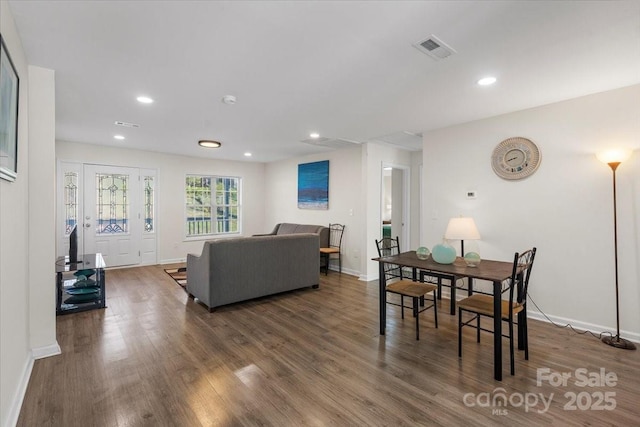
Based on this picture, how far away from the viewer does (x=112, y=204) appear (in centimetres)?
610

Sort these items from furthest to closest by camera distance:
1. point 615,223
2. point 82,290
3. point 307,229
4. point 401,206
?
point 401,206
point 307,229
point 82,290
point 615,223

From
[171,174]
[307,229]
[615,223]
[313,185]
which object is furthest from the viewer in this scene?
[171,174]

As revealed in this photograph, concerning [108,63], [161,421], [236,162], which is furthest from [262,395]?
[236,162]

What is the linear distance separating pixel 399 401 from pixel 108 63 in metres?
3.49

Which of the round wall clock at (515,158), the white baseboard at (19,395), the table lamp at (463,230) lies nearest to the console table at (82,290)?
the white baseboard at (19,395)

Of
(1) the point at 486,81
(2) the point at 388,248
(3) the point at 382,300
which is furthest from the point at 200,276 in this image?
(1) the point at 486,81

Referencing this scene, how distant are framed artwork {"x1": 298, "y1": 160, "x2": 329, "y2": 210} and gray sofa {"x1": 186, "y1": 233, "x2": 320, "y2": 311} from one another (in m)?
1.80

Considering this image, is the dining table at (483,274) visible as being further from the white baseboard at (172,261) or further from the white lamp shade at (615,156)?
the white baseboard at (172,261)

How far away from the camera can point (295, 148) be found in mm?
6102

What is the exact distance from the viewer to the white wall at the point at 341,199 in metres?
Answer: 5.75

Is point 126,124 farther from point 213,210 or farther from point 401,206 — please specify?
point 401,206

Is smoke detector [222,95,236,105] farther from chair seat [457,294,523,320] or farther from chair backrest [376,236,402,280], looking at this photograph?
chair seat [457,294,523,320]

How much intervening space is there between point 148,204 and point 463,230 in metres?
6.31

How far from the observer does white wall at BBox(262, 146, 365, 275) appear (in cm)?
575
